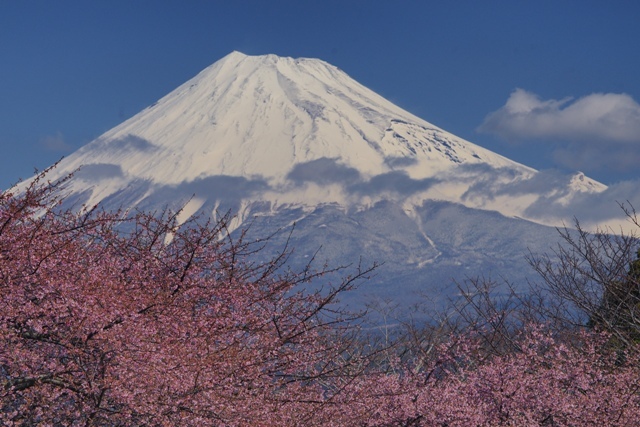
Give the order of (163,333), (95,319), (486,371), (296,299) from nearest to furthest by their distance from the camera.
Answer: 1. (95,319)
2. (163,333)
3. (296,299)
4. (486,371)

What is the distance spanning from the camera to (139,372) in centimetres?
607

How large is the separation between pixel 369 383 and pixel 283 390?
1.76m

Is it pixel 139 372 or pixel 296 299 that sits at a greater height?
pixel 296 299

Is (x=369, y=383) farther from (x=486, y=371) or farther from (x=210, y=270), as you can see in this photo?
(x=210, y=270)

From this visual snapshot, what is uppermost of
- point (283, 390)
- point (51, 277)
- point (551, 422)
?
Result: point (51, 277)

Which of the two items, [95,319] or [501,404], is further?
[501,404]

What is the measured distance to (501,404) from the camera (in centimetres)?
1008

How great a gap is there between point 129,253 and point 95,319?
225 centimetres

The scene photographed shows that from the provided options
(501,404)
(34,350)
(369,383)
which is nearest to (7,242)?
(34,350)

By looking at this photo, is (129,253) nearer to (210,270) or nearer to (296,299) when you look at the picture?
(210,270)

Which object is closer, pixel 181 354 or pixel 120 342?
pixel 120 342

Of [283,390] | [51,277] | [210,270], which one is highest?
[210,270]

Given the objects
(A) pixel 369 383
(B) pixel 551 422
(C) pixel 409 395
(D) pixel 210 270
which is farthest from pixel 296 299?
(B) pixel 551 422

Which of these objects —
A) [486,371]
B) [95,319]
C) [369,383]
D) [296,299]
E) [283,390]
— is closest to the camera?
[95,319]
